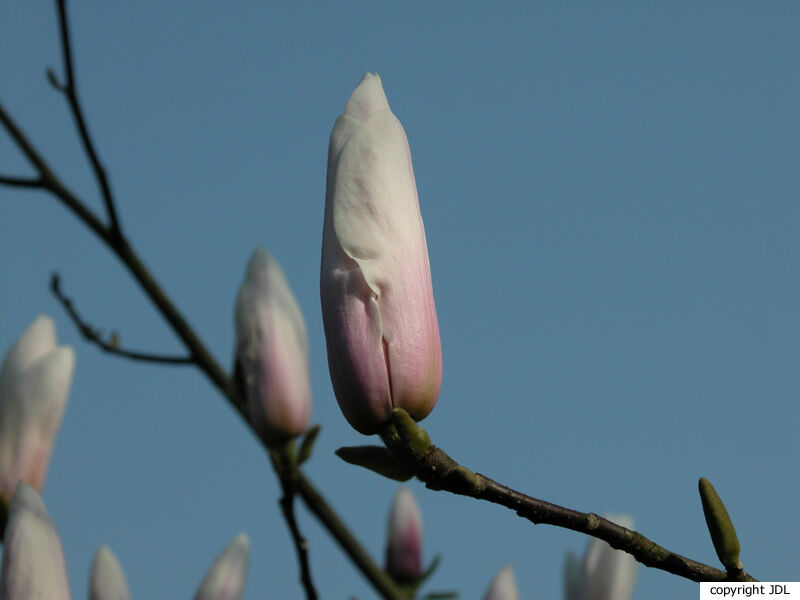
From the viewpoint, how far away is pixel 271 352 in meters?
1.36

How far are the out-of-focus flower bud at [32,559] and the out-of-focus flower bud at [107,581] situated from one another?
1.32ft

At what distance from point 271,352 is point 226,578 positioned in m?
0.30

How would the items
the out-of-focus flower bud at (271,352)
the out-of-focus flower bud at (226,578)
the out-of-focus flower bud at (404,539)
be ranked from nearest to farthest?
the out-of-focus flower bud at (226,578) → the out-of-focus flower bud at (271,352) → the out-of-focus flower bud at (404,539)

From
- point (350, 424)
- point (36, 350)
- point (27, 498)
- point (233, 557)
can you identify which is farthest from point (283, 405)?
point (350, 424)

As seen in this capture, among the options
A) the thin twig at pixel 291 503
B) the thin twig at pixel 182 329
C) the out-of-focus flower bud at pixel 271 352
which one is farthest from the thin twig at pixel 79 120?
the thin twig at pixel 291 503

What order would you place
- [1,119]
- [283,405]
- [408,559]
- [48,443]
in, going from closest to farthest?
[48,443]
[283,405]
[1,119]
[408,559]

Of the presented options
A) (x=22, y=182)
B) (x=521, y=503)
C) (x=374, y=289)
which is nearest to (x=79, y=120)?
(x=22, y=182)

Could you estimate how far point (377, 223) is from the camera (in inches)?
25.5

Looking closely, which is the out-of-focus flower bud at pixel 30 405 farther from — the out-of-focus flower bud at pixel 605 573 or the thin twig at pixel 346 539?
the out-of-focus flower bud at pixel 605 573

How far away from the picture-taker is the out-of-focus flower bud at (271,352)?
133cm

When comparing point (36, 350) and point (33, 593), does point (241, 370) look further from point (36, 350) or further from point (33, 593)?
point (33, 593)

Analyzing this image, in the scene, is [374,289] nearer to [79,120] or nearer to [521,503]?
[521,503]

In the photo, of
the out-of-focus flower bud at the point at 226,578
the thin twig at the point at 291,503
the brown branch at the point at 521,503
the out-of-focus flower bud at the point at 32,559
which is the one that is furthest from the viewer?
the out-of-focus flower bud at the point at 226,578

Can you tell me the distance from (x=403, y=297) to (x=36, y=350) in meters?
0.77
